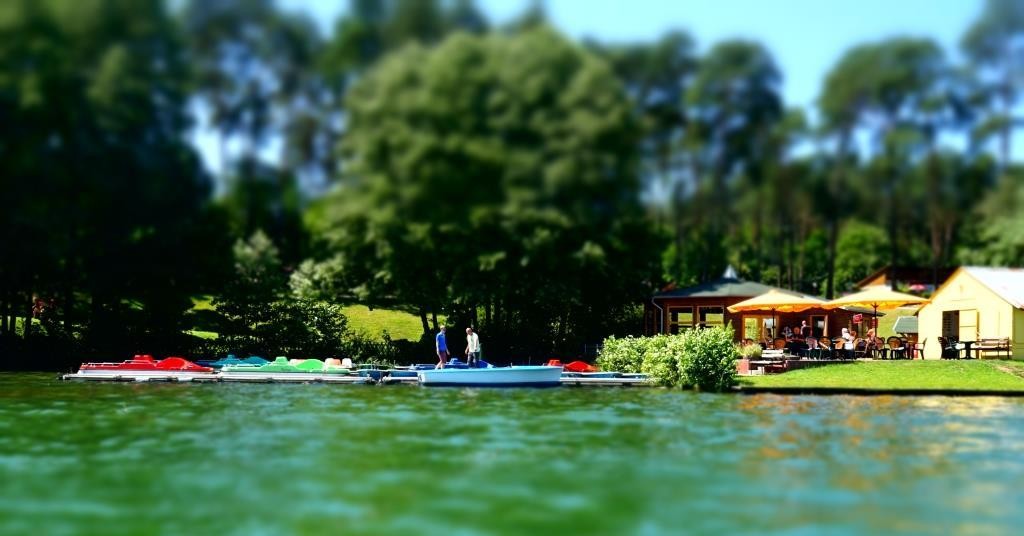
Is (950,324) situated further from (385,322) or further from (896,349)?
(385,322)

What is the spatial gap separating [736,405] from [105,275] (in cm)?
2744

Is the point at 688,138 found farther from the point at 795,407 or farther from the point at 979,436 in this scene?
the point at 979,436

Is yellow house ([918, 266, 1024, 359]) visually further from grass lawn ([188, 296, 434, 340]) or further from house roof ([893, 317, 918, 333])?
grass lawn ([188, 296, 434, 340])

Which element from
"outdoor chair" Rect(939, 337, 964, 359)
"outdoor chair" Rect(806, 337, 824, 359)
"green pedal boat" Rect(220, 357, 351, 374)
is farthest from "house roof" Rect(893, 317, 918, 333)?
"green pedal boat" Rect(220, 357, 351, 374)

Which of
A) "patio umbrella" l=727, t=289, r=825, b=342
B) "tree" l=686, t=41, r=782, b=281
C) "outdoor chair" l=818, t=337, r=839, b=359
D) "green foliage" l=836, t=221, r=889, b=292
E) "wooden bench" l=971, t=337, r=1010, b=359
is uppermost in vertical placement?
"tree" l=686, t=41, r=782, b=281

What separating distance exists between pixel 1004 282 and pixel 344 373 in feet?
65.1

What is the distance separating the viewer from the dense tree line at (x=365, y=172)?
38.2 metres

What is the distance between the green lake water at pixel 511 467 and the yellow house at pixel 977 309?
8.62 m

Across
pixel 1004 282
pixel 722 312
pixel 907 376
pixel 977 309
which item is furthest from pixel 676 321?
pixel 907 376

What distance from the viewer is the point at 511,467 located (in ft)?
42.7

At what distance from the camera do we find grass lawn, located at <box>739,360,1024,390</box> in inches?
987

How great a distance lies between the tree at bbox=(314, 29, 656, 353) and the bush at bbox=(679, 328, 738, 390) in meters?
11.8

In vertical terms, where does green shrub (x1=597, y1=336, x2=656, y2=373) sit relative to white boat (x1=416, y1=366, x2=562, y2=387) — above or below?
above

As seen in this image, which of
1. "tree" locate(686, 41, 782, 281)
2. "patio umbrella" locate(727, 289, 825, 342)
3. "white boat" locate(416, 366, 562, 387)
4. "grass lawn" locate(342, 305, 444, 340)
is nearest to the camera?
"white boat" locate(416, 366, 562, 387)
